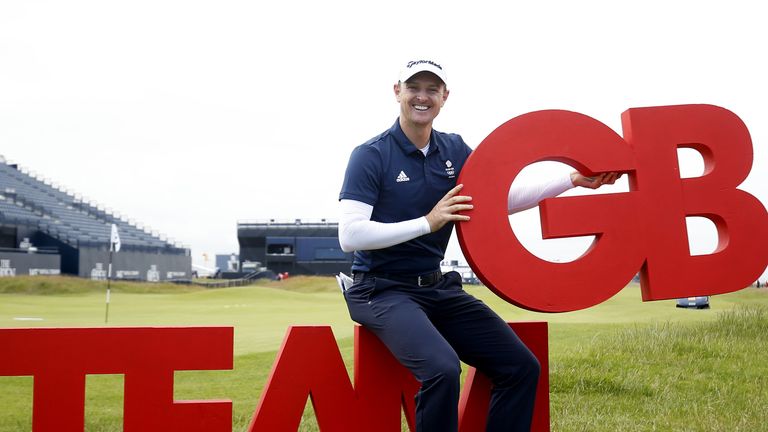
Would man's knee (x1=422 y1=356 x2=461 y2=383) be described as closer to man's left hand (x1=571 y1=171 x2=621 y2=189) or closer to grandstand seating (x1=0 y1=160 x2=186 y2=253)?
man's left hand (x1=571 y1=171 x2=621 y2=189)

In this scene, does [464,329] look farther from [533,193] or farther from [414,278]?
[533,193]

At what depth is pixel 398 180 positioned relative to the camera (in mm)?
3299

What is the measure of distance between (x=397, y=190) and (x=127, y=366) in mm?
1509

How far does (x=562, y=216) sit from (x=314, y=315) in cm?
1055

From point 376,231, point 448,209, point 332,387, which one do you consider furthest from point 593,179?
point 332,387

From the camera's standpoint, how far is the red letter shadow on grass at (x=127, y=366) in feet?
10.8

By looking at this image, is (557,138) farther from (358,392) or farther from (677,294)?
(358,392)

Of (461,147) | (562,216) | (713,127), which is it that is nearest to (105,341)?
(461,147)

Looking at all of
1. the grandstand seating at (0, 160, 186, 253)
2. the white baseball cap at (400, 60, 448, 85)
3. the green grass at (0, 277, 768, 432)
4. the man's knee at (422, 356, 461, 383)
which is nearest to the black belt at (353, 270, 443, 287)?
the man's knee at (422, 356, 461, 383)

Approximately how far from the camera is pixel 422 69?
325 centimetres

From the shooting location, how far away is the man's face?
331cm

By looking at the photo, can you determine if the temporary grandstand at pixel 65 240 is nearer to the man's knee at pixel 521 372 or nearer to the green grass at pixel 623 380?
the green grass at pixel 623 380

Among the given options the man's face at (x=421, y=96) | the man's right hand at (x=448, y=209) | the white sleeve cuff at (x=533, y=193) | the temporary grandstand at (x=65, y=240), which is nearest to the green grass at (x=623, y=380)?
the white sleeve cuff at (x=533, y=193)

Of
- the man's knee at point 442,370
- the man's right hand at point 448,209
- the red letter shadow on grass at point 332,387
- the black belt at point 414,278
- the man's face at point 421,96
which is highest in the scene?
the man's face at point 421,96
